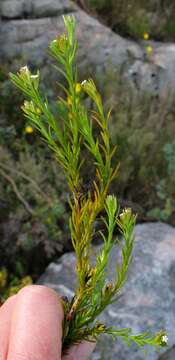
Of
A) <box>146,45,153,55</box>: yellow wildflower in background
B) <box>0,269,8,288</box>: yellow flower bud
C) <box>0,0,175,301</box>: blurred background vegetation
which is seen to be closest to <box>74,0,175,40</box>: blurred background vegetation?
<box>146,45,153,55</box>: yellow wildflower in background

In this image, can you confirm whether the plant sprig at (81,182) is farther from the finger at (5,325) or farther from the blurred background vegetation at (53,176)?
the blurred background vegetation at (53,176)

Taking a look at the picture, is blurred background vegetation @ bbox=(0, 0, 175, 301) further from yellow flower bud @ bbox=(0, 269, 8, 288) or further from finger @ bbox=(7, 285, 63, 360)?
finger @ bbox=(7, 285, 63, 360)

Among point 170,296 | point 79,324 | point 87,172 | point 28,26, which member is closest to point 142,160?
point 87,172

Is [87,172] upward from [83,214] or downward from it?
downward

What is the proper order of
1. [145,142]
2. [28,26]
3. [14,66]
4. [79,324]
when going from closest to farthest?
[79,324] → [145,142] → [14,66] → [28,26]

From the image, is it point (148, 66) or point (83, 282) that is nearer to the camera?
point (83, 282)

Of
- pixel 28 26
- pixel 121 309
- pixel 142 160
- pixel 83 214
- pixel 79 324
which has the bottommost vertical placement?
pixel 121 309

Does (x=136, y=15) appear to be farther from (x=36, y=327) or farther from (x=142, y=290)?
(x=36, y=327)

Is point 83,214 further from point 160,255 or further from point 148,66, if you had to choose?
point 148,66
